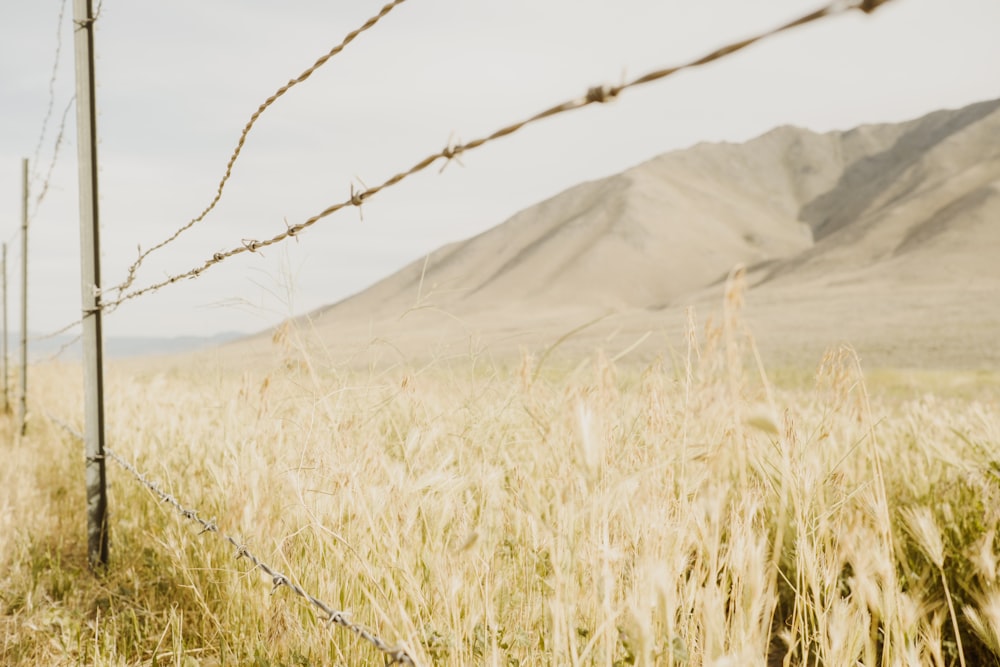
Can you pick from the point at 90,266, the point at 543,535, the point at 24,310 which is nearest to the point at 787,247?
the point at 24,310

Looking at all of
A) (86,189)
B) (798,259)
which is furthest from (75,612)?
(798,259)

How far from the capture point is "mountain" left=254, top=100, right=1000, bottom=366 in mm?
46906

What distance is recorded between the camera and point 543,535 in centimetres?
172

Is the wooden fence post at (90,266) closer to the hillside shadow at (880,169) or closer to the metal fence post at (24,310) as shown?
the metal fence post at (24,310)

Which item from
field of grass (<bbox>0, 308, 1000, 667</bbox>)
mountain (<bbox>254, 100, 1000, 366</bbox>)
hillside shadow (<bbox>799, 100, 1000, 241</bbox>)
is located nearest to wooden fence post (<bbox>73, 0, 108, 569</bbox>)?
field of grass (<bbox>0, 308, 1000, 667</bbox>)

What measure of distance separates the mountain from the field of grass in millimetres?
24269

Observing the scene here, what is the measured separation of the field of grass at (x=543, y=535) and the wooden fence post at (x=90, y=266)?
234 mm

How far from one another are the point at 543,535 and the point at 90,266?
235 cm

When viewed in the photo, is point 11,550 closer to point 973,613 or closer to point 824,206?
point 973,613

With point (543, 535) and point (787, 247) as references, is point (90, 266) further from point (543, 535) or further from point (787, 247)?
point (787, 247)

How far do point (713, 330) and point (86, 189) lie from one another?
2.95 metres

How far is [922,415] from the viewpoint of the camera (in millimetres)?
4285

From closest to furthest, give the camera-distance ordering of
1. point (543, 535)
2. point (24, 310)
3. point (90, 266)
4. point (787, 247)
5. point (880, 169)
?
1. point (543, 535)
2. point (90, 266)
3. point (24, 310)
4. point (787, 247)
5. point (880, 169)

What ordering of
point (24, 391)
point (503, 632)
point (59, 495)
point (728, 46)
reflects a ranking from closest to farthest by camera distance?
point (728, 46), point (503, 632), point (59, 495), point (24, 391)
